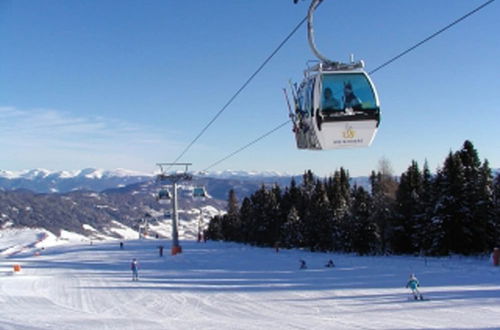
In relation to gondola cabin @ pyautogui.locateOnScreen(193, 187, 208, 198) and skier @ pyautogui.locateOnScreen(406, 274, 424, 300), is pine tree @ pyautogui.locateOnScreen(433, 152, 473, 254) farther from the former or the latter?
gondola cabin @ pyautogui.locateOnScreen(193, 187, 208, 198)

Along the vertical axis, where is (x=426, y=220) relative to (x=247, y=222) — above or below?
above

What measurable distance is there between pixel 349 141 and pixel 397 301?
423 inches

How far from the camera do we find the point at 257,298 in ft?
70.9

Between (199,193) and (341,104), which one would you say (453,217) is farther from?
(341,104)

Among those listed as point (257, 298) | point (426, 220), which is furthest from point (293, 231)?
point (257, 298)

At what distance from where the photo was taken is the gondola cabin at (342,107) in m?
10.9

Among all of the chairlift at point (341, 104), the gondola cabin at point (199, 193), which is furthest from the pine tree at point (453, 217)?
the chairlift at point (341, 104)

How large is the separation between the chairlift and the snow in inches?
290

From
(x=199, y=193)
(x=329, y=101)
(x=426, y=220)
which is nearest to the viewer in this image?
(x=329, y=101)

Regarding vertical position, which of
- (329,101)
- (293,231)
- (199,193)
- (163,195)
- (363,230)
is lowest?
(293,231)

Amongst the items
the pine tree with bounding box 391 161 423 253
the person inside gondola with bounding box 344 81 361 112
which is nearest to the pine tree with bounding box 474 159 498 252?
the pine tree with bounding box 391 161 423 253

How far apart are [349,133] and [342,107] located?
26.1 inches

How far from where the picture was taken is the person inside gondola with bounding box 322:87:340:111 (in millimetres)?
10914

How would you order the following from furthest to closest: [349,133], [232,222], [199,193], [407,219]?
[232,222]
[199,193]
[407,219]
[349,133]
